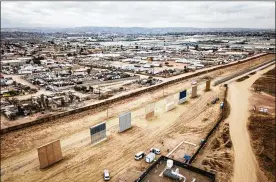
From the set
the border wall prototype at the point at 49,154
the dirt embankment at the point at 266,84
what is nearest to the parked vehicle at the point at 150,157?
the border wall prototype at the point at 49,154

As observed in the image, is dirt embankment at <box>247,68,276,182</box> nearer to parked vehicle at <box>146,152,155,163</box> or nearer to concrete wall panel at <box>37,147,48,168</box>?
parked vehicle at <box>146,152,155,163</box>

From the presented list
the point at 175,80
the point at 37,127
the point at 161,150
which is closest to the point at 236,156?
the point at 161,150

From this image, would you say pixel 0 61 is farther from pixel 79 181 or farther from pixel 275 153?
pixel 275 153

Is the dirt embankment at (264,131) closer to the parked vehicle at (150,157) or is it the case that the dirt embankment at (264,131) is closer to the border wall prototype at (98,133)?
the parked vehicle at (150,157)

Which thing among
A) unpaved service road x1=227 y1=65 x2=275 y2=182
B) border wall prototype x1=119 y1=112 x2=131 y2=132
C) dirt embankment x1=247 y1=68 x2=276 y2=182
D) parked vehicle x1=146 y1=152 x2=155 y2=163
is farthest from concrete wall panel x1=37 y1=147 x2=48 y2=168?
dirt embankment x1=247 y1=68 x2=276 y2=182

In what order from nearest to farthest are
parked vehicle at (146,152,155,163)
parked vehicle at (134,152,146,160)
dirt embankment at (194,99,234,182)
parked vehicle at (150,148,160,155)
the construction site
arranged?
the construction site
dirt embankment at (194,99,234,182)
parked vehicle at (146,152,155,163)
parked vehicle at (134,152,146,160)
parked vehicle at (150,148,160,155)

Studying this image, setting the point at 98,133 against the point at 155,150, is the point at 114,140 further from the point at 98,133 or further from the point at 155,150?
the point at 155,150

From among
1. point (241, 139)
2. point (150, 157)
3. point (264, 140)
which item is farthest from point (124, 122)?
point (264, 140)
